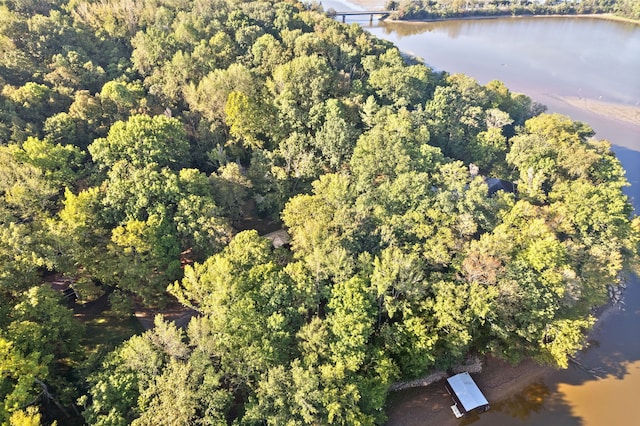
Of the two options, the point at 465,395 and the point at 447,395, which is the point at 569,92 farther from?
the point at 447,395

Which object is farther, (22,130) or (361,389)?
(22,130)

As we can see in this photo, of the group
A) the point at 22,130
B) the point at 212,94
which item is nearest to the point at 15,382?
the point at 22,130

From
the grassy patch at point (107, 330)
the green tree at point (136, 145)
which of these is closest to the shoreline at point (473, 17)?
the green tree at point (136, 145)

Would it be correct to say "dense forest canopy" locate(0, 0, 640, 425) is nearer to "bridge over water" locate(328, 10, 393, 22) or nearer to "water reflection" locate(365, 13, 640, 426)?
"water reflection" locate(365, 13, 640, 426)

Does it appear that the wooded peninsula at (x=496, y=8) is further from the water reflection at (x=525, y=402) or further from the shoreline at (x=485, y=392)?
the water reflection at (x=525, y=402)

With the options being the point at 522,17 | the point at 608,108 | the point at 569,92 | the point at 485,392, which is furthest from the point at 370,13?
the point at 485,392

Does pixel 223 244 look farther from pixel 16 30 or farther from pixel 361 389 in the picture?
pixel 16 30

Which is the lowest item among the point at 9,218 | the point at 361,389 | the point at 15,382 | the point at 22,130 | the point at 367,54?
the point at 361,389
